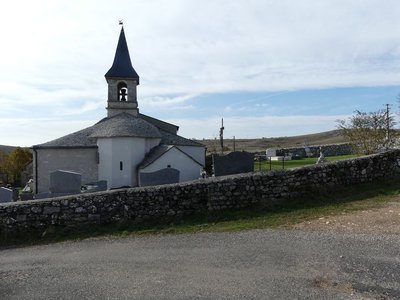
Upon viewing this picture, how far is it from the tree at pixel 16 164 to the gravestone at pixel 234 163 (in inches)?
1345

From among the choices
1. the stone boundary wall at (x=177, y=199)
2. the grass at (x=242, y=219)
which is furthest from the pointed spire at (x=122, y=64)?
the grass at (x=242, y=219)

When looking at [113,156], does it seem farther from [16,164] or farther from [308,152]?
[16,164]

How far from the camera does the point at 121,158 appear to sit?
24.1 m

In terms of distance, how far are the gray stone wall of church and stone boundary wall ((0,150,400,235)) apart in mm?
16411

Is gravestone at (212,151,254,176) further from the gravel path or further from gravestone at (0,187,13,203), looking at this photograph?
gravestone at (0,187,13,203)

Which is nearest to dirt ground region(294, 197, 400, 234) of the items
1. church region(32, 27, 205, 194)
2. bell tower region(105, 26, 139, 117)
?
church region(32, 27, 205, 194)

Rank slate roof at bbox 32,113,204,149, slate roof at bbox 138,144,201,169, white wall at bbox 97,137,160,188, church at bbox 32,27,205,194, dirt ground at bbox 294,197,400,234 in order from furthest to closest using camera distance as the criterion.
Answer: slate roof at bbox 32,113,204,149 < white wall at bbox 97,137,160,188 < church at bbox 32,27,205,194 < slate roof at bbox 138,144,201,169 < dirt ground at bbox 294,197,400,234

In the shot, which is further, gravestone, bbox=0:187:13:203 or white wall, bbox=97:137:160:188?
white wall, bbox=97:137:160:188

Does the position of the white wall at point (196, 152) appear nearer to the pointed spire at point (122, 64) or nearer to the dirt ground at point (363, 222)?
the pointed spire at point (122, 64)

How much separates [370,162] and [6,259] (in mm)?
9647

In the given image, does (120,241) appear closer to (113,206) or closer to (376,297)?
(113,206)

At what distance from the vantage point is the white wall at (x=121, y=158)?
949 inches

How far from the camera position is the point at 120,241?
779cm

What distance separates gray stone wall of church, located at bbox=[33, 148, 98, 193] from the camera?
24859 mm
